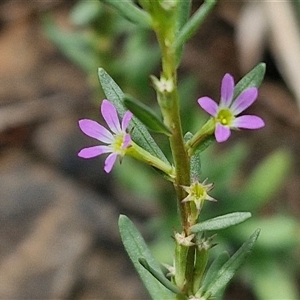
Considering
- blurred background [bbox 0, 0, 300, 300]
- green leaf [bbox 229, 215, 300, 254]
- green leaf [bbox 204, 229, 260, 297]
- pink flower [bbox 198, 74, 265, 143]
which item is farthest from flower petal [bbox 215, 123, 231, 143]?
green leaf [bbox 229, 215, 300, 254]

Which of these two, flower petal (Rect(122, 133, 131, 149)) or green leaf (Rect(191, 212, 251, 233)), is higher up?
flower petal (Rect(122, 133, 131, 149))

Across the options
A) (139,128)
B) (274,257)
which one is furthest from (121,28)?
(139,128)

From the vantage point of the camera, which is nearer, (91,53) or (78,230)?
(91,53)

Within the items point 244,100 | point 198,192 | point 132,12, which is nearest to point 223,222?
point 198,192

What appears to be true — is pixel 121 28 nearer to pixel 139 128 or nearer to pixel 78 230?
pixel 78 230

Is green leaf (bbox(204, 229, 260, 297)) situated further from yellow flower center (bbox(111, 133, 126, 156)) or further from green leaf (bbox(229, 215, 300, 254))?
green leaf (bbox(229, 215, 300, 254))

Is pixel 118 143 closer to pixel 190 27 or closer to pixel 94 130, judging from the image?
pixel 94 130

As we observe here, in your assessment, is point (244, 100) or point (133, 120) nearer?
point (244, 100)
